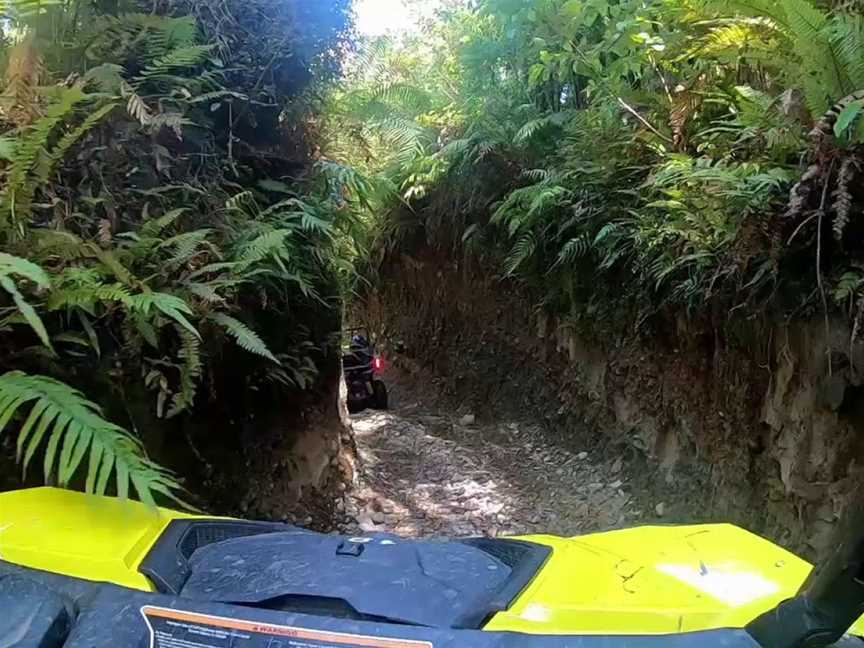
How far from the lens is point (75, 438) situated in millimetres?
1777

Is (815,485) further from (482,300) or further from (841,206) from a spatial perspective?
(482,300)

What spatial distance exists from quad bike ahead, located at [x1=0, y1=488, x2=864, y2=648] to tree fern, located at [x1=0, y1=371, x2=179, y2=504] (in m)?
0.11

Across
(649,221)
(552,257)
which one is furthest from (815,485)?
(552,257)

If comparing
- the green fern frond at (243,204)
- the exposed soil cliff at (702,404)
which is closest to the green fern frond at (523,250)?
the exposed soil cliff at (702,404)

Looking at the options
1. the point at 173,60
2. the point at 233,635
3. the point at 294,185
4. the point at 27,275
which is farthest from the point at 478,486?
the point at 233,635

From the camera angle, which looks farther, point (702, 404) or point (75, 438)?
point (702, 404)

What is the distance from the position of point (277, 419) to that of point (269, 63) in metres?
1.88

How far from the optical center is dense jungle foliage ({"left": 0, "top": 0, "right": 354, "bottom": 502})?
6.90 feet

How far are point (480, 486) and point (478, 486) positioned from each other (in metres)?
0.01

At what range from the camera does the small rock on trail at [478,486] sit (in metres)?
4.14

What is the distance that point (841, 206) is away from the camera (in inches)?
95.6

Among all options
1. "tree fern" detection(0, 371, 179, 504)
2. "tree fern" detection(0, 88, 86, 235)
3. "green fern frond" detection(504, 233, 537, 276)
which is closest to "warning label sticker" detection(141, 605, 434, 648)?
"tree fern" detection(0, 371, 179, 504)

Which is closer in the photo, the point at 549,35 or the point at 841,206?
the point at 841,206

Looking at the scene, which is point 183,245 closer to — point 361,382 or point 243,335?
point 243,335
